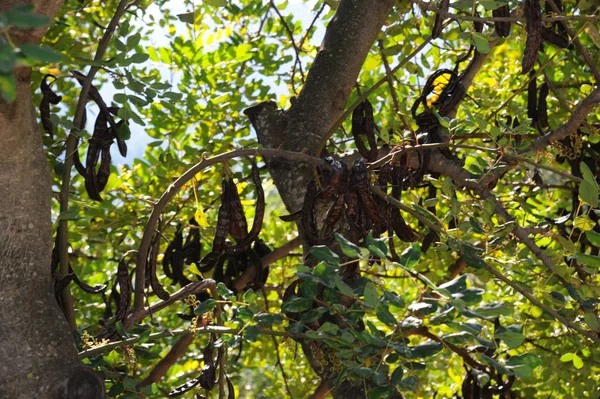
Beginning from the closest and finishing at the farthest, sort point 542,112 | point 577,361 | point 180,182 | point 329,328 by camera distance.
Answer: point 329,328, point 180,182, point 577,361, point 542,112

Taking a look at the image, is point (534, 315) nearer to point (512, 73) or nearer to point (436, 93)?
point (436, 93)

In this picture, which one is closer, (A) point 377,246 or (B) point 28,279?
(A) point 377,246

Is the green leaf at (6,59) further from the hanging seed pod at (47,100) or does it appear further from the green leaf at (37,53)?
the hanging seed pod at (47,100)

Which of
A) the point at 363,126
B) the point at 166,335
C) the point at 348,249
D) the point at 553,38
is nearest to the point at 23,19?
the point at 348,249

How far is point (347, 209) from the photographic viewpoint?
5.62ft

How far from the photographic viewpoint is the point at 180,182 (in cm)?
173

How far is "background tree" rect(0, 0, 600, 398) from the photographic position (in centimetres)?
148

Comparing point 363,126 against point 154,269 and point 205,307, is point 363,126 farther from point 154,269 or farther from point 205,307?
point 205,307

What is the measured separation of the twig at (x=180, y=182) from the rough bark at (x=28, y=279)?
215mm

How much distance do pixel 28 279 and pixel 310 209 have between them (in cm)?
58

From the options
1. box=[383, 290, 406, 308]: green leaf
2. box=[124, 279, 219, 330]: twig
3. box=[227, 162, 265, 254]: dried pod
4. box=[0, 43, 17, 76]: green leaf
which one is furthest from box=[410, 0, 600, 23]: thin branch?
box=[0, 43, 17, 76]: green leaf

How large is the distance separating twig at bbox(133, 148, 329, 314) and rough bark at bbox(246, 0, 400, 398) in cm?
39

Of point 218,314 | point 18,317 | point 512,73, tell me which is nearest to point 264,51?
point 512,73

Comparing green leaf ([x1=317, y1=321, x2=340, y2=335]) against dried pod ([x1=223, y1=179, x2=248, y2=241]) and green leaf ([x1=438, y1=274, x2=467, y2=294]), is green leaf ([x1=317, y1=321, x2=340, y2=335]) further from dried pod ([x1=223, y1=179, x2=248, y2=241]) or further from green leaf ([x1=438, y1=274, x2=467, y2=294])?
dried pod ([x1=223, y1=179, x2=248, y2=241])
